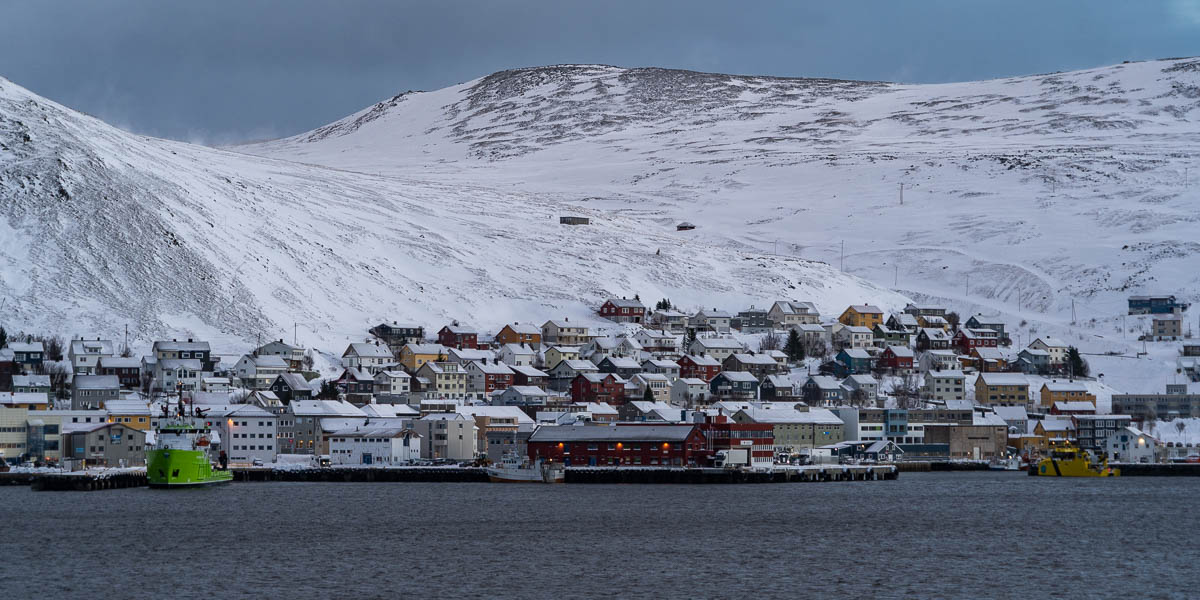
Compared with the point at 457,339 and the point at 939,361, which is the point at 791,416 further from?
the point at 457,339

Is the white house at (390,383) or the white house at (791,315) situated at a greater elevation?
the white house at (791,315)

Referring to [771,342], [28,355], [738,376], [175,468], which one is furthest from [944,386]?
[28,355]

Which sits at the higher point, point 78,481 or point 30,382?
point 30,382

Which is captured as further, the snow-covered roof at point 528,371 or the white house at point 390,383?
the snow-covered roof at point 528,371

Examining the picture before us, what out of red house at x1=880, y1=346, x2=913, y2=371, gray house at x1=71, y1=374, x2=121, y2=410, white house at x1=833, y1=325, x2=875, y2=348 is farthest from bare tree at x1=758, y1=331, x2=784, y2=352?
gray house at x1=71, y1=374, x2=121, y2=410

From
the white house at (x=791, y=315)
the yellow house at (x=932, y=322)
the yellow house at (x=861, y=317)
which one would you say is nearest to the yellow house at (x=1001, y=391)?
the yellow house at (x=932, y=322)

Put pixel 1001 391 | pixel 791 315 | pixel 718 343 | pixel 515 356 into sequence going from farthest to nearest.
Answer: pixel 791 315 → pixel 718 343 → pixel 515 356 → pixel 1001 391

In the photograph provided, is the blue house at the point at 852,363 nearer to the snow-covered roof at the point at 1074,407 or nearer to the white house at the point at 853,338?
the white house at the point at 853,338
